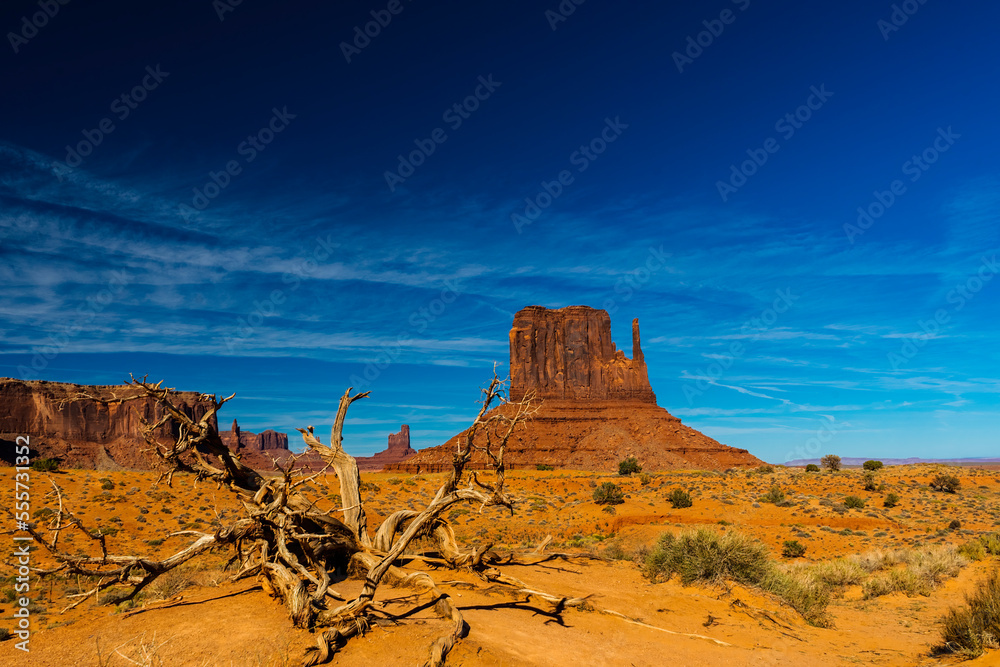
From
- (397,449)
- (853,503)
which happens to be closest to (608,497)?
(853,503)

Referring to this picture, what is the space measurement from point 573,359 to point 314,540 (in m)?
106

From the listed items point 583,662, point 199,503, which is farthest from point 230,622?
point 199,503

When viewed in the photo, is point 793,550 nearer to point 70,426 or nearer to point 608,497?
point 608,497

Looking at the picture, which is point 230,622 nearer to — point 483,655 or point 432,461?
point 483,655

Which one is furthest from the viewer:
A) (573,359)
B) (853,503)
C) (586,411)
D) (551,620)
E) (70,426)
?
(573,359)

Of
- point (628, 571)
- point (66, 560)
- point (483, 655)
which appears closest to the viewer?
point (483, 655)

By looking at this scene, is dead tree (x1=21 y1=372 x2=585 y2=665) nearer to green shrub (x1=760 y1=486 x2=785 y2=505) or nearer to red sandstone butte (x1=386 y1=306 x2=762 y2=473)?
green shrub (x1=760 y1=486 x2=785 y2=505)

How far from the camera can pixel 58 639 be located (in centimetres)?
746

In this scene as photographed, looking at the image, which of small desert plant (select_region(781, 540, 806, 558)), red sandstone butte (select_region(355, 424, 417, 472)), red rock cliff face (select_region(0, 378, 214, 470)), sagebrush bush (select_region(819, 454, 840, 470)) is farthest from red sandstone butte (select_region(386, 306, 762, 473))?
red sandstone butte (select_region(355, 424, 417, 472))

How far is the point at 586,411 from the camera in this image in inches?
3930

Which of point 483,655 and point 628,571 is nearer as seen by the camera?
point 483,655

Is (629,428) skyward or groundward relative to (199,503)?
skyward

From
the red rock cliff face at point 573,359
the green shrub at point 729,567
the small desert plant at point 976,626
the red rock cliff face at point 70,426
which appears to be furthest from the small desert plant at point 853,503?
the red rock cliff face at point 70,426

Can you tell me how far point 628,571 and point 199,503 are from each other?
23.6 meters
